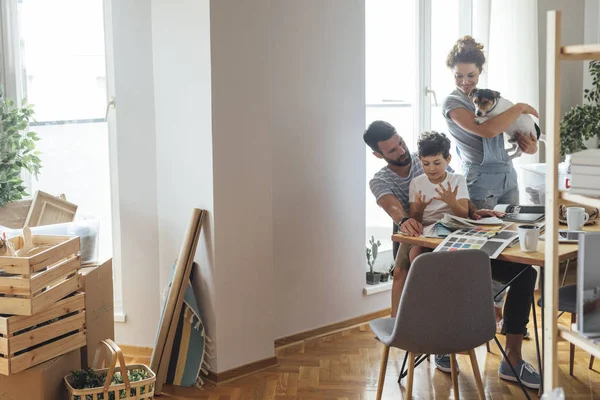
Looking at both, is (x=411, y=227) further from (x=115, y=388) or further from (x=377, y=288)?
(x=115, y=388)

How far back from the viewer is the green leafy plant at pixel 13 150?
386 centimetres

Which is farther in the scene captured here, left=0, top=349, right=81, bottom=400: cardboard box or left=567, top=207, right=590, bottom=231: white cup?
left=567, top=207, right=590, bottom=231: white cup

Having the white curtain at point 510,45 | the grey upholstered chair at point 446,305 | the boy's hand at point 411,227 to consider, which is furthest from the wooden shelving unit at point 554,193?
the white curtain at point 510,45

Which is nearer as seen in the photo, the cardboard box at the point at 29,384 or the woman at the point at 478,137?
the cardboard box at the point at 29,384

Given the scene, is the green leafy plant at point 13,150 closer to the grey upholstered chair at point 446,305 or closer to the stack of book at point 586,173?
the grey upholstered chair at point 446,305

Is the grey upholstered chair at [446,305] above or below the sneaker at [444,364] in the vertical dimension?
above

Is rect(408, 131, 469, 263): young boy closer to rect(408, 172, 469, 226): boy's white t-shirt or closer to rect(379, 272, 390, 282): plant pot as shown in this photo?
rect(408, 172, 469, 226): boy's white t-shirt

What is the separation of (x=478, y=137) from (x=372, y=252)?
1003 mm

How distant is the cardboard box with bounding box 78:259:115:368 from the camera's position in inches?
136

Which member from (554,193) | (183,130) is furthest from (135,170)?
(554,193)

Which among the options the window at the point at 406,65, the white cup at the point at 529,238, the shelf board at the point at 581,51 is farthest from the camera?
the window at the point at 406,65

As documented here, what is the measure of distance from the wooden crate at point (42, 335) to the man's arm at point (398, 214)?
1.46m

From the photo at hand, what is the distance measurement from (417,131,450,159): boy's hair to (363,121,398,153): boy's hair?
0.92 feet

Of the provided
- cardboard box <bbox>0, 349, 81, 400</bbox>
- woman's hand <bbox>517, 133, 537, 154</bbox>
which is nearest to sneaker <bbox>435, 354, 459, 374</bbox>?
woman's hand <bbox>517, 133, 537, 154</bbox>
